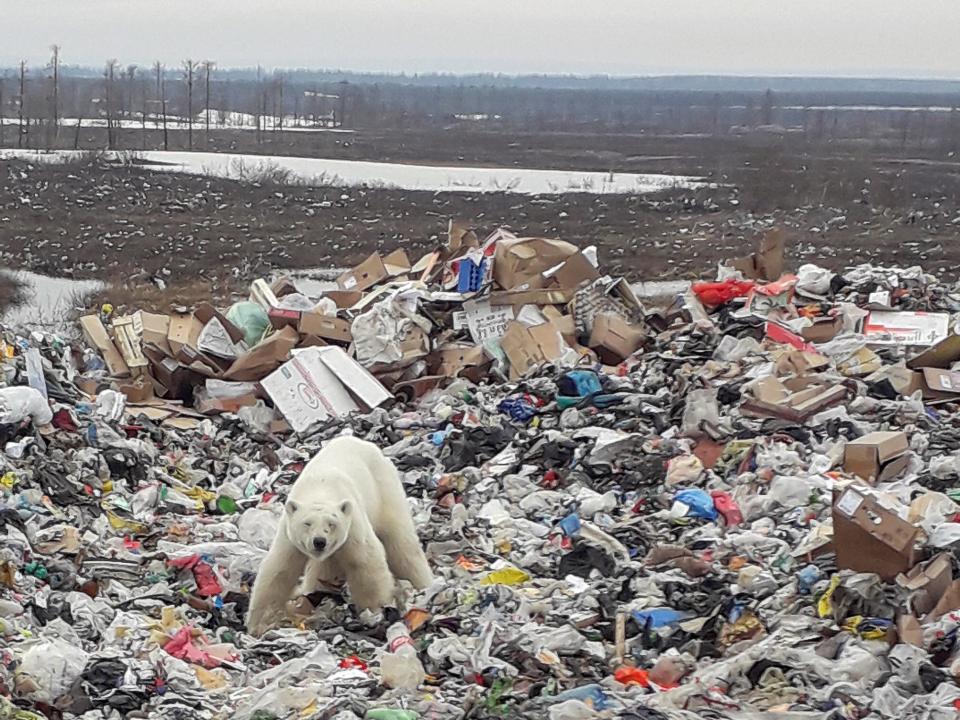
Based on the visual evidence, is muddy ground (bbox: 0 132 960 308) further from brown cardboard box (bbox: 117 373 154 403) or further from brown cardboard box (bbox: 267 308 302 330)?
brown cardboard box (bbox: 117 373 154 403)

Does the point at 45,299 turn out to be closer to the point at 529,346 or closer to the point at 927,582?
the point at 529,346

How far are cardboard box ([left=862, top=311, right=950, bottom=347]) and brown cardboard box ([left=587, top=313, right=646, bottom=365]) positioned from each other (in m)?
1.94

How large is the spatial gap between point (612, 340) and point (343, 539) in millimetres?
5506

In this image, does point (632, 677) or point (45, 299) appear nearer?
point (632, 677)

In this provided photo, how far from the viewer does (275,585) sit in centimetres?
581

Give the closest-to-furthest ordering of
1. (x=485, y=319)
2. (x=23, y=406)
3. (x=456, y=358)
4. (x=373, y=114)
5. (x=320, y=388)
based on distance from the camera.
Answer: (x=23, y=406), (x=320, y=388), (x=456, y=358), (x=485, y=319), (x=373, y=114)

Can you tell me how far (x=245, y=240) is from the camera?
24922 millimetres

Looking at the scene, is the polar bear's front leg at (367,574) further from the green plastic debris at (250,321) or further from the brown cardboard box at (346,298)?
the brown cardboard box at (346,298)

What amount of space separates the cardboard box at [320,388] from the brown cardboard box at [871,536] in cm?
474

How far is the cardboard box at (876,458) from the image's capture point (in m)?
7.19

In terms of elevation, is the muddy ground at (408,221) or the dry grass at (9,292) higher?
the muddy ground at (408,221)

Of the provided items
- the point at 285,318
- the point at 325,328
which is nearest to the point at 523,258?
the point at 325,328

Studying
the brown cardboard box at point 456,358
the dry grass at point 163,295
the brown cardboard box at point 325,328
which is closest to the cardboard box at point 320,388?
the brown cardboard box at point 325,328

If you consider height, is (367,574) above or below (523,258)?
below
